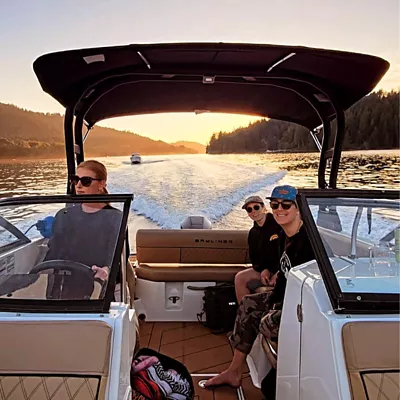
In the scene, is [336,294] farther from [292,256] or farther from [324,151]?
[324,151]

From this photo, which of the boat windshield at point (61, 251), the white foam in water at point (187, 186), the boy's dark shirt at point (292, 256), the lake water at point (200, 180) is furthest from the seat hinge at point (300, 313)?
the white foam in water at point (187, 186)

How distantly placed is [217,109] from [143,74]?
106 cm

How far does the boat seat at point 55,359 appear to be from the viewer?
1.25m

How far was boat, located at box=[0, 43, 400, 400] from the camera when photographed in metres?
1.28

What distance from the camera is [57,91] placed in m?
2.57

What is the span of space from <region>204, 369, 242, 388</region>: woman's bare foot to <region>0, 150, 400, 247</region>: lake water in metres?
3.61

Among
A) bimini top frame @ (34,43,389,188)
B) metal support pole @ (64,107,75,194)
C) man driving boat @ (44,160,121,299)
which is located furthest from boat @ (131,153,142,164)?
man driving boat @ (44,160,121,299)

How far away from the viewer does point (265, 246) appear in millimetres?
2973

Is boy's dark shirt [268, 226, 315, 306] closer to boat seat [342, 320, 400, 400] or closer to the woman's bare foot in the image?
the woman's bare foot

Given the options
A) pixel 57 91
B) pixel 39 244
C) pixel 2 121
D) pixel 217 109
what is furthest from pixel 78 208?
pixel 2 121

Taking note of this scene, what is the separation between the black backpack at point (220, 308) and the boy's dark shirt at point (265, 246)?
1.07 feet

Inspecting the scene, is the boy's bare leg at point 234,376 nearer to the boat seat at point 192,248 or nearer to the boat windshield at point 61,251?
the boat windshield at point 61,251

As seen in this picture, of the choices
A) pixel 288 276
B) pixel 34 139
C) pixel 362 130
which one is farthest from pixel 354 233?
pixel 34 139

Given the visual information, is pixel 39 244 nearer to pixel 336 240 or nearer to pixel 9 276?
pixel 9 276
